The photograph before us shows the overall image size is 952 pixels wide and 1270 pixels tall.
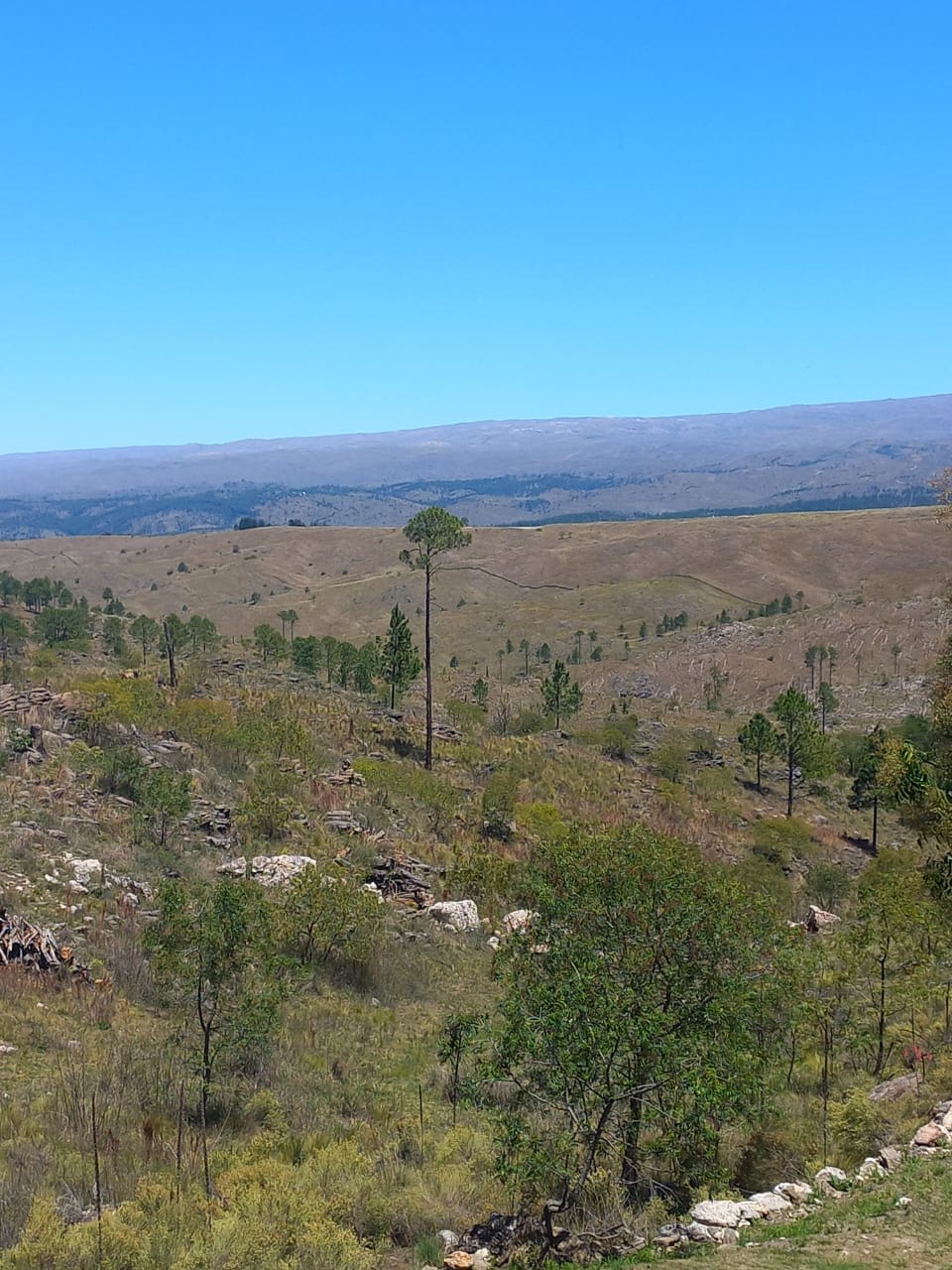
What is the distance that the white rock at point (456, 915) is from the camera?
81.8 feet

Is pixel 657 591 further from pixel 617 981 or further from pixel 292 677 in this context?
pixel 617 981

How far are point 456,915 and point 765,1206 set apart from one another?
15990mm

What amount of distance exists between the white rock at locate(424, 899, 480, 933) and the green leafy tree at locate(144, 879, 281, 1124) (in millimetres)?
9654

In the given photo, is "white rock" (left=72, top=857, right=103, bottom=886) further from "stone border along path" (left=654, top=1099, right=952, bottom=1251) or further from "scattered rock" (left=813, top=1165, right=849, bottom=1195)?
"scattered rock" (left=813, top=1165, right=849, bottom=1195)

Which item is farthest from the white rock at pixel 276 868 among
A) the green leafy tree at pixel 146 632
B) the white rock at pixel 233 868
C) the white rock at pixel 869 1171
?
the green leafy tree at pixel 146 632

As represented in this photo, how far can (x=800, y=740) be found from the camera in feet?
166

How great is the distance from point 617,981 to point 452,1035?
4.28m

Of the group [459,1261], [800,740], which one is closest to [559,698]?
[800,740]

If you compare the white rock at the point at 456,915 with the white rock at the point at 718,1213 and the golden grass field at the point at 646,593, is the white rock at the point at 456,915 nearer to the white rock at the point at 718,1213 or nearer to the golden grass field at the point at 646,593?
the white rock at the point at 718,1213

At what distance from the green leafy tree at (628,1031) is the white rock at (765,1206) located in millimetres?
706

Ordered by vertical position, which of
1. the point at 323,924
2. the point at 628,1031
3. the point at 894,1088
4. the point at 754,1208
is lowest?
the point at 894,1088

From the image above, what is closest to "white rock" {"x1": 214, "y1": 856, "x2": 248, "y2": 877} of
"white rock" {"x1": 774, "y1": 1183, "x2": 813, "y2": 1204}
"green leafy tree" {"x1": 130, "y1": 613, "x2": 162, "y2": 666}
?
"white rock" {"x1": 774, "y1": 1183, "x2": 813, "y2": 1204}

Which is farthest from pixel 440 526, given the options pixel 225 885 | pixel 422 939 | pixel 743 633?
pixel 743 633

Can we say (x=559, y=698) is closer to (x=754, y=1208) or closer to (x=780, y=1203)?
(x=780, y=1203)
